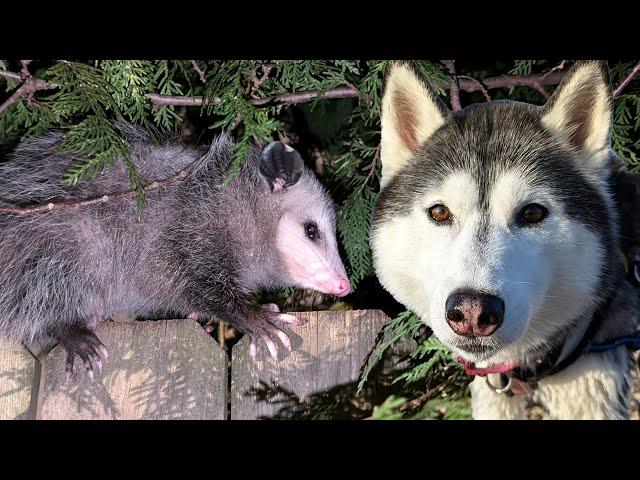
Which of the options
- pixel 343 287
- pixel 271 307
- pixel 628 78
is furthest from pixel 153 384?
pixel 628 78

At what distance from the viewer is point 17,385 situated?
206 cm

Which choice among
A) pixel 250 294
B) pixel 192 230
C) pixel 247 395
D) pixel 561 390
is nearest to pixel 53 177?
pixel 192 230

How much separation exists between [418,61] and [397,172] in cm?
38

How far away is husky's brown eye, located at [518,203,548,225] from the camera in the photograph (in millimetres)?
1510

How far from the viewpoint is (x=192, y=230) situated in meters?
2.43

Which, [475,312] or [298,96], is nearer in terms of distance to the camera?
[475,312]

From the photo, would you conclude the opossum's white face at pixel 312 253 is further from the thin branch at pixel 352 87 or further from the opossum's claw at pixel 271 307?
the thin branch at pixel 352 87

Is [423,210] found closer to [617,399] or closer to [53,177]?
[617,399]

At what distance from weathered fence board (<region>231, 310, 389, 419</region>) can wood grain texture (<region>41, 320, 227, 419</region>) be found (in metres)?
0.06

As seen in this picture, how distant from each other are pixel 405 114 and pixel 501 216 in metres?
0.34

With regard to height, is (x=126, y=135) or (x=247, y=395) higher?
(x=126, y=135)

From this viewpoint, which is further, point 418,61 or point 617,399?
point 418,61

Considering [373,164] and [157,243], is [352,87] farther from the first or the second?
[157,243]

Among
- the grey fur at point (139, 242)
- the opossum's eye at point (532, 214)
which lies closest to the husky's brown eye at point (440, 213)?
the opossum's eye at point (532, 214)
